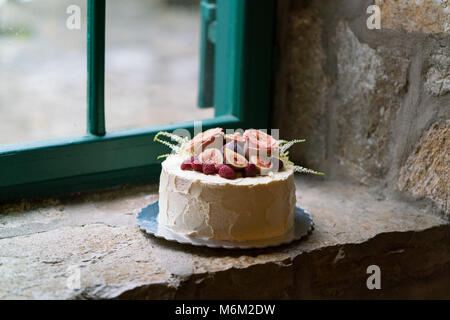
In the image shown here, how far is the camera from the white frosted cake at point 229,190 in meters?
1.28

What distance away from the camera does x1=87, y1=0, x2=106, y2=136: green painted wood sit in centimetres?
152

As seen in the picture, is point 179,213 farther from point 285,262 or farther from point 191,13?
point 191,13

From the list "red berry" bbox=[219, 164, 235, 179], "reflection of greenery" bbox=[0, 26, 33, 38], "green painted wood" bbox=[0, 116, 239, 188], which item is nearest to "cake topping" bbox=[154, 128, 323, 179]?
"red berry" bbox=[219, 164, 235, 179]

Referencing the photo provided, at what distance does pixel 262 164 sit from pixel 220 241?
181 mm

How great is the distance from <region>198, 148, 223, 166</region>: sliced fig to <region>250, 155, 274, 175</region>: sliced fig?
2.6 inches

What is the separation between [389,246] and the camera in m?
1.45

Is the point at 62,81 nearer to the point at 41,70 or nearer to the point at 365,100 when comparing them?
the point at 41,70

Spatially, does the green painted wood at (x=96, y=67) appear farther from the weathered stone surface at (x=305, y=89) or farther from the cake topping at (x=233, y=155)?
the weathered stone surface at (x=305, y=89)

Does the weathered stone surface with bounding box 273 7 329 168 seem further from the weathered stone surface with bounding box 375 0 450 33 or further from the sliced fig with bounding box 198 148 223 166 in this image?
the sliced fig with bounding box 198 148 223 166

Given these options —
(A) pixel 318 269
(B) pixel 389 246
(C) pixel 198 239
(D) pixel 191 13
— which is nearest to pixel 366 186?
(B) pixel 389 246

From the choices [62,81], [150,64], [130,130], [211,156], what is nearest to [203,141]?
[211,156]

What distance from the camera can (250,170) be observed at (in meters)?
1.31

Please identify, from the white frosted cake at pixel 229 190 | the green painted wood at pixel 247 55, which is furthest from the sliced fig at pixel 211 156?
the green painted wood at pixel 247 55

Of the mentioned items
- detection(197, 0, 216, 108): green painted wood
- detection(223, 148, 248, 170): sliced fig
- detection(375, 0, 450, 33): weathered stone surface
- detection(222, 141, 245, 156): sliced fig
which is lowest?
detection(223, 148, 248, 170): sliced fig
